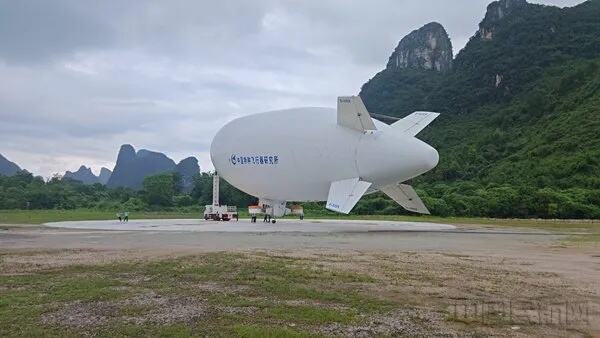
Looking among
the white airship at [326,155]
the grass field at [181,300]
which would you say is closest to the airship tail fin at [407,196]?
the white airship at [326,155]

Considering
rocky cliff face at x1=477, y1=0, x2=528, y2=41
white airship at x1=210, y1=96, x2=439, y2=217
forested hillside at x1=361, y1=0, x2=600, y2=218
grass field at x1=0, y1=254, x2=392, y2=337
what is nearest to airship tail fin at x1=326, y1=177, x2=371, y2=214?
white airship at x1=210, y1=96, x2=439, y2=217

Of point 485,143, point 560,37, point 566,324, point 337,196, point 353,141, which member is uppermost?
point 560,37

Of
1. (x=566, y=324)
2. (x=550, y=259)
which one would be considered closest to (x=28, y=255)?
(x=566, y=324)

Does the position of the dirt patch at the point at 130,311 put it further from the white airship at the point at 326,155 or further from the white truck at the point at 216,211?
the white truck at the point at 216,211

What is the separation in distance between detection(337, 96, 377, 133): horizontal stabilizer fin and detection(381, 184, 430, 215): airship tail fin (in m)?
5.22

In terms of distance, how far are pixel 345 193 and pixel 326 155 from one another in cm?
261

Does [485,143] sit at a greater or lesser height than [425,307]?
greater

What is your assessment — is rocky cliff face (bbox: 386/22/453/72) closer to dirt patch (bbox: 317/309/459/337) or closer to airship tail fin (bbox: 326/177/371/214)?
airship tail fin (bbox: 326/177/371/214)

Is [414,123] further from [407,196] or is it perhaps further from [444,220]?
[444,220]

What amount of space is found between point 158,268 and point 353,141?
1889 centimetres

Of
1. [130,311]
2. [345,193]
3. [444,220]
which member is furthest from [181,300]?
[444,220]

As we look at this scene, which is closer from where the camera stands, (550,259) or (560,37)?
(550,259)

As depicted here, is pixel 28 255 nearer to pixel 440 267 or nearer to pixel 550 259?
pixel 440 267

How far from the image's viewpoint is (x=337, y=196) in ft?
98.1
